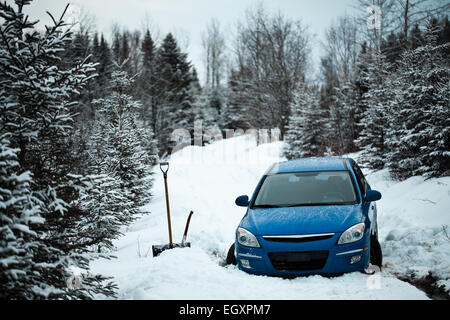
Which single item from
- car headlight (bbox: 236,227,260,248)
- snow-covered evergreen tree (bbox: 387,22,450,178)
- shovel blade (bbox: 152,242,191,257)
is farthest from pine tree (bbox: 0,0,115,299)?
snow-covered evergreen tree (bbox: 387,22,450,178)

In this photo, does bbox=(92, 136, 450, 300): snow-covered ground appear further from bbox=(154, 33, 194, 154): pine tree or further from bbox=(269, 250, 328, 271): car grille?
bbox=(154, 33, 194, 154): pine tree

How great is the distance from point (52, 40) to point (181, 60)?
133ft

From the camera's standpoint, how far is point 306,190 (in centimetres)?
561

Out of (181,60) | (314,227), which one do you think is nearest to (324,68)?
(181,60)

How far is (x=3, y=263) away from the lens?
2.51 meters

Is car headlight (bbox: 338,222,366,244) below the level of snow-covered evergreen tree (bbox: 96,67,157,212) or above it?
below

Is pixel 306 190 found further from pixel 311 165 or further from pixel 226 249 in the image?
pixel 226 249

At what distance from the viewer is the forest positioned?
3209 mm

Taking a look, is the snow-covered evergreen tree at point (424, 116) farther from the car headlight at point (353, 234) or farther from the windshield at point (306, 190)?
the car headlight at point (353, 234)

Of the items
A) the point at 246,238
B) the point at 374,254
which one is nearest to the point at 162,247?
the point at 246,238

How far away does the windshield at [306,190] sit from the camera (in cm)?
529

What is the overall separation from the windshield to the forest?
2652mm

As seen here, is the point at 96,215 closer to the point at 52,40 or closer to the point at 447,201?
the point at 52,40

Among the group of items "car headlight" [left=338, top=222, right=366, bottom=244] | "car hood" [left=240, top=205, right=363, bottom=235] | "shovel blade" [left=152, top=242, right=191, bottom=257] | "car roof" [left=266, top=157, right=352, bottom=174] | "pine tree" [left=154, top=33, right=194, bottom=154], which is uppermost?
"pine tree" [left=154, top=33, right=194, bottom=154]
